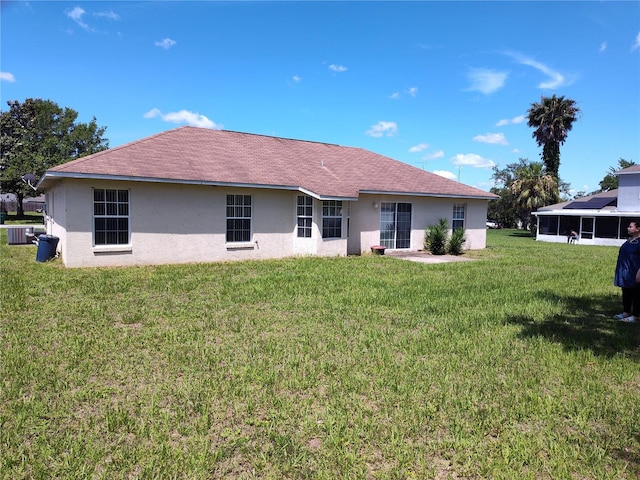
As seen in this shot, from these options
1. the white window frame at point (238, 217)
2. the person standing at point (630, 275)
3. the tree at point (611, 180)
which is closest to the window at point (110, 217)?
the white window frame at point (238, 217)

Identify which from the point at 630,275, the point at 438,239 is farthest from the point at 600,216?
the point at 630,275

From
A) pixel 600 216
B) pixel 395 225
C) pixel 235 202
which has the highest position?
pixel 600 216

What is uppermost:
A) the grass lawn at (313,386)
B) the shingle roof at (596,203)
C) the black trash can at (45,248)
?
the shingle roof at (596,203)

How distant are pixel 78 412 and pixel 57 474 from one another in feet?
3.13

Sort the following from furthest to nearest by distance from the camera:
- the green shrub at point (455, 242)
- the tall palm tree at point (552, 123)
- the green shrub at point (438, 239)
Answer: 1. the tall palm tree at point (552, 123)
2. the green shrub at point (455, 242)
3. the green shrub at point (438, 239)

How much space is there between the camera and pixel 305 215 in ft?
53.5

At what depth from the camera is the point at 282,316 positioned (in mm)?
7555

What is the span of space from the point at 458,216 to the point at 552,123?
2558cm

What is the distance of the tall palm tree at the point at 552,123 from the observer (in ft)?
130

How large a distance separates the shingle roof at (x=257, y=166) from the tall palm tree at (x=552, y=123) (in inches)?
941

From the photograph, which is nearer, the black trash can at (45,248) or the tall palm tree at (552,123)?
the black trash can at (45,248)

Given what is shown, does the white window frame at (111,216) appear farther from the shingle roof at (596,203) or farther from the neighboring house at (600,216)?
the shingle roof at (596,203)

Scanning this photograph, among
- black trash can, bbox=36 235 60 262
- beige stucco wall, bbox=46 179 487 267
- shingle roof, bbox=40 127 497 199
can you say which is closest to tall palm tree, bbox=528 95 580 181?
shingle roof, bbox=40 127 497 199

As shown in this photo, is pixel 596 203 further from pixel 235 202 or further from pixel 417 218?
pixel 235 202
